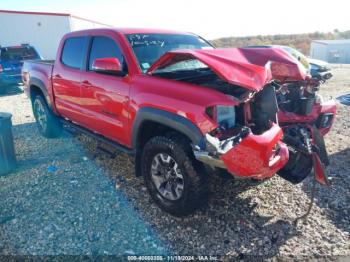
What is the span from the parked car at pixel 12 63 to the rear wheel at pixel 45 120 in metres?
6.52

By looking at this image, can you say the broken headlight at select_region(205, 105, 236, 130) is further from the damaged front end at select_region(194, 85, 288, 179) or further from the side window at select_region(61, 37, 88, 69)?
the side window at select_region(61, 37, 88, 69)

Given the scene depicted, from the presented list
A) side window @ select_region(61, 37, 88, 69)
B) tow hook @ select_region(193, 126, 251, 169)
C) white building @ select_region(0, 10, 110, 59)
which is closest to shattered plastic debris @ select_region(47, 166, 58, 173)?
side window @ select_region(61, 37, 88, 69)

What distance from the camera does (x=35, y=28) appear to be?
2198 centimetres

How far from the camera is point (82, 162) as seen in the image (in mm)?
4848

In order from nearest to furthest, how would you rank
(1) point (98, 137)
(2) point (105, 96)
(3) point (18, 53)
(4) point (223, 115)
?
(4) point (223, 115) → (2) point (105, 96) → (1) point (98, 137) → (3) point (18, 53)

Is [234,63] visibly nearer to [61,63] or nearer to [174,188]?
[174,188]

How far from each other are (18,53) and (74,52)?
8.92 m

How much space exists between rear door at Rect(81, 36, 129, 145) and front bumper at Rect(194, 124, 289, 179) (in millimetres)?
1323

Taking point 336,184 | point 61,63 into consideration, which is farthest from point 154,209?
point 61,63

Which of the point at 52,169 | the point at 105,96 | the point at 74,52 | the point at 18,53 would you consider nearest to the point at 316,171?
the point at 105,96

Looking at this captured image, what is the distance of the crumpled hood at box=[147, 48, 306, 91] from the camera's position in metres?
2.73

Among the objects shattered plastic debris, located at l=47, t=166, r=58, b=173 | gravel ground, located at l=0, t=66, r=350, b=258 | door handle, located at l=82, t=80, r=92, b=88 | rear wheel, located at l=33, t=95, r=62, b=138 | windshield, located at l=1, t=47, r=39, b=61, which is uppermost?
windshield, located at l=1, t=47, r=39, b=61

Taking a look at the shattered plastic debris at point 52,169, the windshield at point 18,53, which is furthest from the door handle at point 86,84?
the windshield at point 18,53

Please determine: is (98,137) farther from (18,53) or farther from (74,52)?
(18,53)
